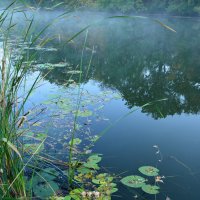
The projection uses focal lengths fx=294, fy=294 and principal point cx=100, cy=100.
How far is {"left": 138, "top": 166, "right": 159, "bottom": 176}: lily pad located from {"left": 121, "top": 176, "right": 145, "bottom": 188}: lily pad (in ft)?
0.46

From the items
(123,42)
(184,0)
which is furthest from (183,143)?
(184,0)

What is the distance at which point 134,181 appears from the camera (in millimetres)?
3000

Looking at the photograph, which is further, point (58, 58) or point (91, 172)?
point (58, 58)

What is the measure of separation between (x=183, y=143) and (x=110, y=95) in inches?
91.6

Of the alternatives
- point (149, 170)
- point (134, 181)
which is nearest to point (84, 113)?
point (149, 170)

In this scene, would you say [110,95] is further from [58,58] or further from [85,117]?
[58,58]

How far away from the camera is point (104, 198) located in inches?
107

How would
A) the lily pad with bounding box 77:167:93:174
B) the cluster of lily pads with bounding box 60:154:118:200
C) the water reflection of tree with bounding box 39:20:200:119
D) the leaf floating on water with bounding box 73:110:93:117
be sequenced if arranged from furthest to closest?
the water reflection of tree with bounding box 39:20:200:119 → the leaf floating on water with bounding box 73:110:93:117 → the lily pad with bounding box 77:167:93:174 → the cluster of lily pads with bounding box 60:154:118:200

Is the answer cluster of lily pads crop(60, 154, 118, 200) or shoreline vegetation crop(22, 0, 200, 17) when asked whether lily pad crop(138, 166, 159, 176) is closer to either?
cluster of lily pads crop(60, 154, 118, 200)

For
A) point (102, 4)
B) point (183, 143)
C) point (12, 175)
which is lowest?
point (183, 143)

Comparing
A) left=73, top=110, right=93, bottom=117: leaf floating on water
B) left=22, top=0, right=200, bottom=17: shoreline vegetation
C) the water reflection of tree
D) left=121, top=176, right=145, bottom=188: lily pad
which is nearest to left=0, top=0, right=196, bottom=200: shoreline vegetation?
left=121, top=176, right=145, bottom=188: lily pad

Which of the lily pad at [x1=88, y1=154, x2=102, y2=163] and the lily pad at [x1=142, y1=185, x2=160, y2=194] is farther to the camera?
the lily pad at [x1=88, y1=154, x2=102, y2=163]

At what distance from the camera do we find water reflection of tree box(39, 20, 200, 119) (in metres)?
5.99

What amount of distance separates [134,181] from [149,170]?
30cm
